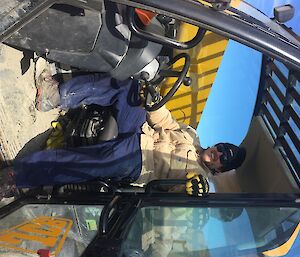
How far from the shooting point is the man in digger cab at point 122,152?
2.12 metres

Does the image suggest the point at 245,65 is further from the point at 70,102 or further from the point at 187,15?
the point at 187,15

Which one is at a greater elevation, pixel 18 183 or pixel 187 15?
pixel 187 15

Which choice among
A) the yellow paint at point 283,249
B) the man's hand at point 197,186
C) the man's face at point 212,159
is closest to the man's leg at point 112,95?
the man's face at point 212,159

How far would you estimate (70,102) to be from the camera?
2463mm

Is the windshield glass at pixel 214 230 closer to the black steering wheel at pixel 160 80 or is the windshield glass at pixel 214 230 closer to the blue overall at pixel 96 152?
the blue overall at pixel 96 152

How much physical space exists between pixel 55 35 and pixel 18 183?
69cm

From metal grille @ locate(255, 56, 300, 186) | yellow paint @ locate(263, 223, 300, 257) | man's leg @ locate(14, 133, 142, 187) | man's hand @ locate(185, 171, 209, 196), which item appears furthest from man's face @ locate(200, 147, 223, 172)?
yellow paint @ locate(263, 223, 300, 257)

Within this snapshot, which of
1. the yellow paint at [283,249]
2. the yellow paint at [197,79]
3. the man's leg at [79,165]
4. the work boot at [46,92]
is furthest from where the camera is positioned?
the yellow paint at [197,79]

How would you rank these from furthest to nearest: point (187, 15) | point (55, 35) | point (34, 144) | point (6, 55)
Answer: point (34, 144) < point (6, 55) < point (55, 35) < point (187, 15)

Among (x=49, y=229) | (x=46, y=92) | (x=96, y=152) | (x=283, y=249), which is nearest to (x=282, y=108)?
(x=283, y=249)

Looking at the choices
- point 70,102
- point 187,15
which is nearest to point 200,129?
point 70,102

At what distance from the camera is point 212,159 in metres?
2.55

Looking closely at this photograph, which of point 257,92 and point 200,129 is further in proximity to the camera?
point 200,129

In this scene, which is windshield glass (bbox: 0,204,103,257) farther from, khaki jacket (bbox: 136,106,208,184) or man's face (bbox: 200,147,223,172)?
man's face (bbox: 200,147,223,172)
